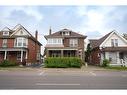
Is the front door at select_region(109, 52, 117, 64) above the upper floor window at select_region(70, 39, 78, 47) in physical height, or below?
below

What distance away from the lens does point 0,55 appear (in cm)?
4031

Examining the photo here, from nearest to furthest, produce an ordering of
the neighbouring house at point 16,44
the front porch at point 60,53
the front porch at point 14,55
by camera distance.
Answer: the front porch at point 14,55 → the neighbouring house at point 16,44 → the front porch at point 60,53

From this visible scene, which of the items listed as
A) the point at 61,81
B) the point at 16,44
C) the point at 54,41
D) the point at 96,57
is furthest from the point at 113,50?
the point at 61,81

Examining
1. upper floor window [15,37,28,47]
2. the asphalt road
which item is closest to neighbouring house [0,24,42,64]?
upper floor window [15,37,28,47]

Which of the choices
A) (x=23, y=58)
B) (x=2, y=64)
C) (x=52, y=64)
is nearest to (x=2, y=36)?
(x=23, y=58)

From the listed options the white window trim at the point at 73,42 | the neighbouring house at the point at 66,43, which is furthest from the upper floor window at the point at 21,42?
the white window trim at the point at 73,42

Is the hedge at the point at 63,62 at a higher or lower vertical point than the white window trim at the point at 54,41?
lower

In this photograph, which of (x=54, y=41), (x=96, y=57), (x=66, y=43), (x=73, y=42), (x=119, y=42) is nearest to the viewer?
(x=119, y=42)

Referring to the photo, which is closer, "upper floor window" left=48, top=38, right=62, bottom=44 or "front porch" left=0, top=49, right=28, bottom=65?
"front porch" left=0, top=49, right=28, bottom=65

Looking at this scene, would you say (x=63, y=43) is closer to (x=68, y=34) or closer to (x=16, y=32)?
(x=68, y=34)

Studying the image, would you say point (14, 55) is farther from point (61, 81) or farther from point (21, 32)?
point (61, 81)

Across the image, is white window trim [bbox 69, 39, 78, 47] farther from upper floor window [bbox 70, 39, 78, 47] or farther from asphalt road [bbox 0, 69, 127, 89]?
asphalt road [bbox 0, 69, 127, 89]

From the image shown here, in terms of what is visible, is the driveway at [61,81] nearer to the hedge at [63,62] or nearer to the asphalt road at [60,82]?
the asphalt road at [60,82]

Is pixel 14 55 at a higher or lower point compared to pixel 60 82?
higher
